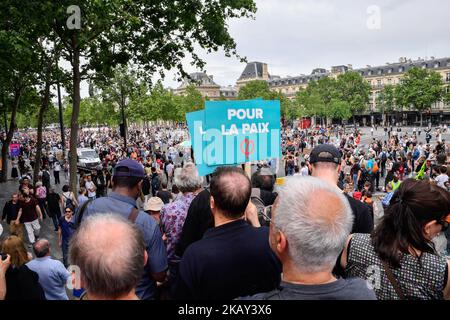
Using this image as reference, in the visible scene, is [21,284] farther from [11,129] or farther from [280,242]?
[11,129]

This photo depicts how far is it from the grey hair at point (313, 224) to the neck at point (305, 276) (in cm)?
2

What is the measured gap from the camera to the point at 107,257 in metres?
1.74

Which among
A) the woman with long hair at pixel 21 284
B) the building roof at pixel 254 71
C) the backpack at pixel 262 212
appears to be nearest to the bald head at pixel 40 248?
the woman with long hair at pixel 21 284

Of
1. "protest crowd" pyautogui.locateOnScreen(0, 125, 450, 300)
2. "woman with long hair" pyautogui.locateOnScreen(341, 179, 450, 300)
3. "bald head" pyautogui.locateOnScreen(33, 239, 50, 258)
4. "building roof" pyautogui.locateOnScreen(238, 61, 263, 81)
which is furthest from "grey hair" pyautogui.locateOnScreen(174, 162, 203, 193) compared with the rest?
"building roof" pyautogui.locateOnScreen(238, 61, 263, 81)

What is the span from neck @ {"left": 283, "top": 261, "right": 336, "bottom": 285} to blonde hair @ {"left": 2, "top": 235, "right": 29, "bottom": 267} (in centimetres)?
316

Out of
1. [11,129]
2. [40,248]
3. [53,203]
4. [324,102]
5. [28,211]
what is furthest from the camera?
[324,102]

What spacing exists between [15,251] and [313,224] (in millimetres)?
3404

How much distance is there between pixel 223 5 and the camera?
13070mm

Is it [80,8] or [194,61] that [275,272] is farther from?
[194,61]

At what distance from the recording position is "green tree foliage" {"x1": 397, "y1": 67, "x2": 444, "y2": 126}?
257 feet

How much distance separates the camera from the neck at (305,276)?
1.73 metres

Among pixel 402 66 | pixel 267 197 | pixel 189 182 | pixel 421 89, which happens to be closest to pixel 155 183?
pixel 267 197

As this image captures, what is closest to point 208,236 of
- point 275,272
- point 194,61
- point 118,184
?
point 275,272
